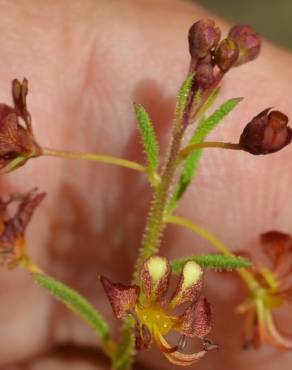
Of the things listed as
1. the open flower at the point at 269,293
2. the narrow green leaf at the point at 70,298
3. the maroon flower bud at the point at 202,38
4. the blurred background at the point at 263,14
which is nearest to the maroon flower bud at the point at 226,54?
the maroon flower bud at the point at 202,38

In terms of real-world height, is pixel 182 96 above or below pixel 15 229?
above

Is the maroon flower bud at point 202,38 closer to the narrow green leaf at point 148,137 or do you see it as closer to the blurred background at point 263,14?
the narrow green leaf at point 148,137

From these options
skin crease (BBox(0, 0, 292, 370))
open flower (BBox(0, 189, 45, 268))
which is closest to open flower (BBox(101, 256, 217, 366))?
open flower (BBox(0, 189, 45, 268))

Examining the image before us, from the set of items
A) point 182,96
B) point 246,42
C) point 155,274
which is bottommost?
point 155,274

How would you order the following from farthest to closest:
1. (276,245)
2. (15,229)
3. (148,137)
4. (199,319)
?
(276,245), (15,229), (148,137), (199,319)

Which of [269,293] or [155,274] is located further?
[269,293]

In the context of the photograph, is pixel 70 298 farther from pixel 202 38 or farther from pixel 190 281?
pixel 202 38

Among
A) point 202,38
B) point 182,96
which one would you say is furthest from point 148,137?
point 202,38
